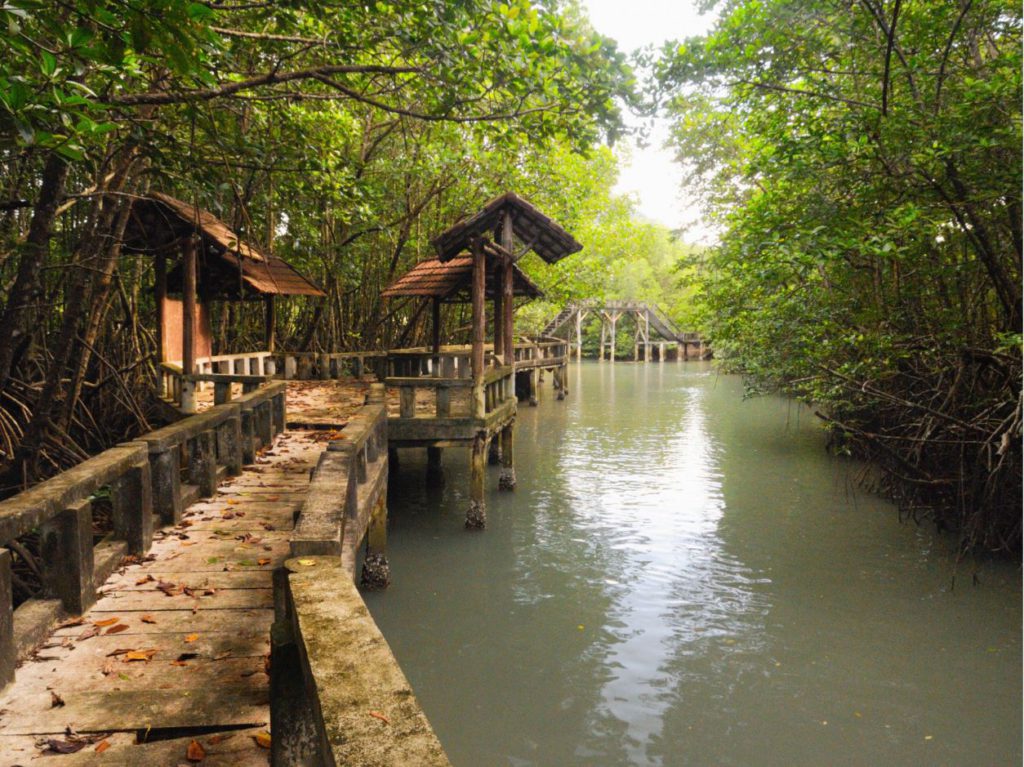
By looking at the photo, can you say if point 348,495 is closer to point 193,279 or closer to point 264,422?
point 264,422

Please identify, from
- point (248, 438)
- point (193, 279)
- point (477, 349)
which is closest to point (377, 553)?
point (248, 438)

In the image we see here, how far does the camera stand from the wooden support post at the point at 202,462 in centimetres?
592

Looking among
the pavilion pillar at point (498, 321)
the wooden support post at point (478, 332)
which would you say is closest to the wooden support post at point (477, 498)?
the wooden support post at point (478, 332)

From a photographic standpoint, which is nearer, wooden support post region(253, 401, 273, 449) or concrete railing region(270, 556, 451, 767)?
concrete railing region(270, 556, 451, 767)

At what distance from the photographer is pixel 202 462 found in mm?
6008

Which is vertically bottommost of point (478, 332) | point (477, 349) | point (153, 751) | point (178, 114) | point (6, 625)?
point (153, 751)

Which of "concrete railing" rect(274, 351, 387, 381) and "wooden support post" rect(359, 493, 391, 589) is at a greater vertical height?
"concrete railing" rect(274, 351, 387, 381)

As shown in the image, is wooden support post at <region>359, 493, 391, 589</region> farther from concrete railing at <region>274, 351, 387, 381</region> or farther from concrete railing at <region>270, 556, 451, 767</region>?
concrete railing at <region>274, 351, 387, 381</region>

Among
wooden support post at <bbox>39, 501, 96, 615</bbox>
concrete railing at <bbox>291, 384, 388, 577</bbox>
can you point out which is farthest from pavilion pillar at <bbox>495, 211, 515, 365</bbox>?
wooden support post at <bbox>39, 501, 96, 615</bbox>

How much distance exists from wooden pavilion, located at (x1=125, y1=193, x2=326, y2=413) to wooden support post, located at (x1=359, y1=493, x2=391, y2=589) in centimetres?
304

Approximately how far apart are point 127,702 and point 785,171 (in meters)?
8.08

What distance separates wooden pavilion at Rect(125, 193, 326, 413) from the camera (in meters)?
9.60

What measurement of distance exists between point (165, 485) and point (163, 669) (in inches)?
88.7

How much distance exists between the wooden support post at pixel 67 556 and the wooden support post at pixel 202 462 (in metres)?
2.26
